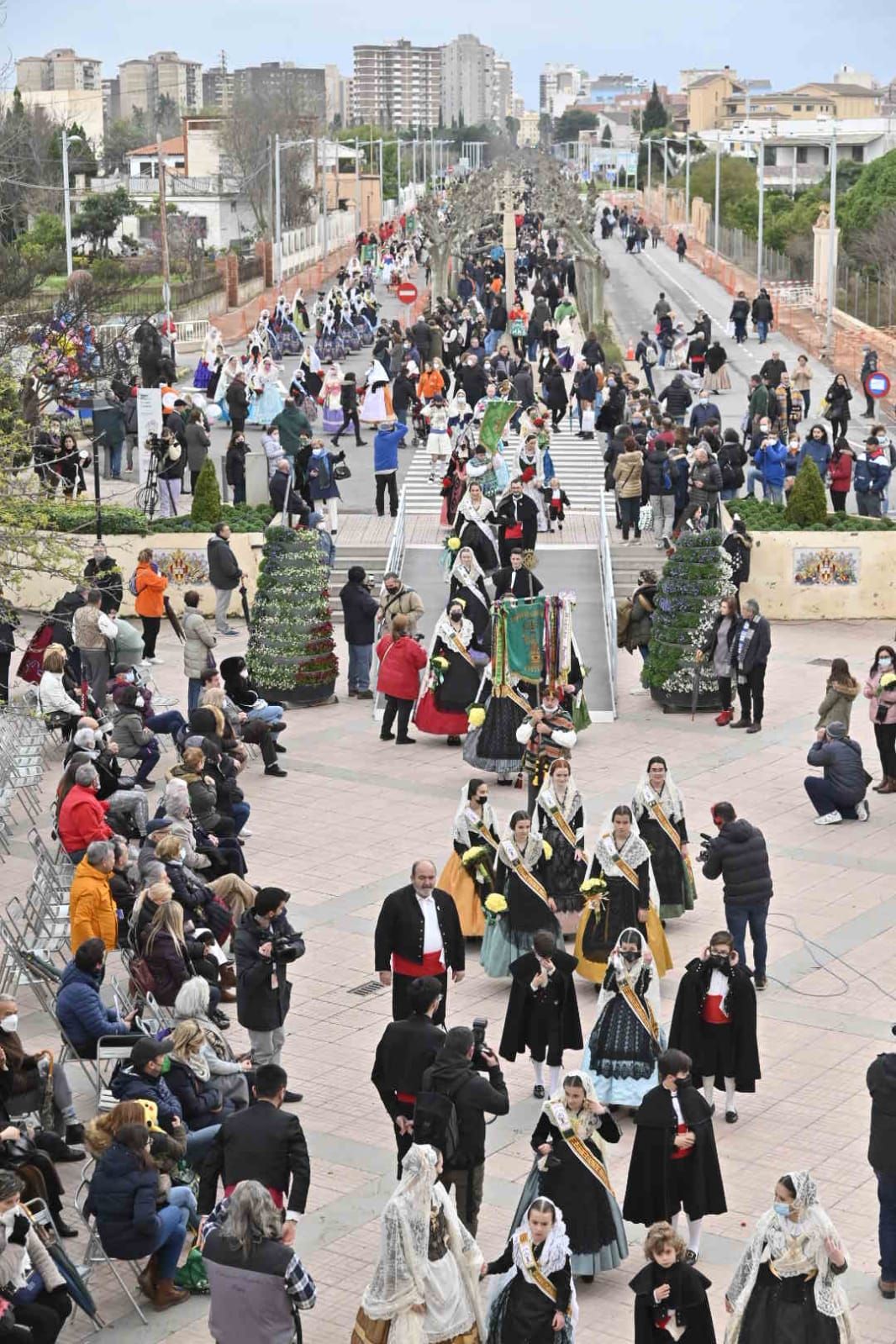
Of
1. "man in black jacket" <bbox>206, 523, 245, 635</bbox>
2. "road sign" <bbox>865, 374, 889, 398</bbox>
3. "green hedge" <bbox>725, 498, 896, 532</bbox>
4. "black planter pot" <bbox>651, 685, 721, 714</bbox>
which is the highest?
"road sign" <bbox>865, 374, 889, 398</bbox>

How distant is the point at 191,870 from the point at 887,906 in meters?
5.28

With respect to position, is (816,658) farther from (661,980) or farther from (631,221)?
(631,221)

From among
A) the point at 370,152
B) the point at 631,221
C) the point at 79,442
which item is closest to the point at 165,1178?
the point at 79,442

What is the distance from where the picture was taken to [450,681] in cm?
2145

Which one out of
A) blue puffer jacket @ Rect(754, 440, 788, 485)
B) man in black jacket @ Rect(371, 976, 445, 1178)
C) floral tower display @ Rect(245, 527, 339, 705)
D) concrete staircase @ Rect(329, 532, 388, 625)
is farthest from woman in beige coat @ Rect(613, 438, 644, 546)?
man in black jacket @ Rect(371, 976, 445, 1178)

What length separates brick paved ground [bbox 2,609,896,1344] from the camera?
11812 millimetres

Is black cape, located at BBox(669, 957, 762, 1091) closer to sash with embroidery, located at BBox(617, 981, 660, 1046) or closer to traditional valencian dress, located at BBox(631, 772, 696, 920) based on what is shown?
sash with embroidery, located at BBox(617, 981, 660, 1046)

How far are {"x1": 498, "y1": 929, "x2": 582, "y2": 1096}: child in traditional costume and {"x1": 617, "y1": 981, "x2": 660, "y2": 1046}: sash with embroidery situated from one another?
417 mm

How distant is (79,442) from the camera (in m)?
38.6

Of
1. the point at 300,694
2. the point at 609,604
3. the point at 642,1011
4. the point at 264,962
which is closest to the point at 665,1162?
the point at 642,1011

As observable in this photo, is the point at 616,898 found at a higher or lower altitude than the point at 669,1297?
higher

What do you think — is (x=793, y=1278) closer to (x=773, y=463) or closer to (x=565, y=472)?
(x=773, y=463)

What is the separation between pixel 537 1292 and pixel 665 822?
6.46 m

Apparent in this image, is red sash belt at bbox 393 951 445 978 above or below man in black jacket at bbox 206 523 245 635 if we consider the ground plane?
below
